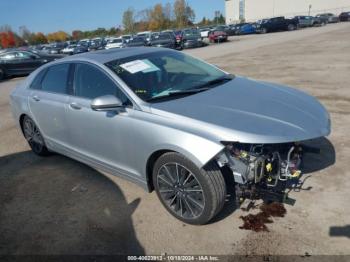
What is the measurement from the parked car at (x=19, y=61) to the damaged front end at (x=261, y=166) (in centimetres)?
1690

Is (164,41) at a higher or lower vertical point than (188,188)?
lower

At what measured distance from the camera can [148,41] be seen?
2817 cm

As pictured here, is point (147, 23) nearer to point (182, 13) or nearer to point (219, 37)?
point (182, 13)

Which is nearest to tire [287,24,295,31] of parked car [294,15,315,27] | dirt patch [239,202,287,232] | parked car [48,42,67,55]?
parked car [294,15,315,27]

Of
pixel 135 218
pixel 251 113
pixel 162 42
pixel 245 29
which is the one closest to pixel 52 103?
pixel 135 218

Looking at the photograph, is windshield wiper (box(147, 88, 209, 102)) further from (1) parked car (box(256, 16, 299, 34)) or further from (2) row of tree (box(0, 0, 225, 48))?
(2) row of tree (box(0, 0, 225, 48))

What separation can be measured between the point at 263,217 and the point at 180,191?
2.81 ft

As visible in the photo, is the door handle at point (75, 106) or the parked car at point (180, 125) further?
the door handle at point (75, 106)

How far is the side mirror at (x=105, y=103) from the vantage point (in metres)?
3.28

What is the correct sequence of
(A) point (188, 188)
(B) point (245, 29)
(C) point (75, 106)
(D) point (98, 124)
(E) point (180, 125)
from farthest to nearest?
1. (B) point (245, 29)
2. (C) point (75, 106)
3. (D) point (98, 124)
4. (A) point (188, 188)
5. (E) point (180, 125)

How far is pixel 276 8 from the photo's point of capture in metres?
84.2

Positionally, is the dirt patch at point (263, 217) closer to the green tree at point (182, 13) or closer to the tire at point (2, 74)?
the tire at point (2, 74)

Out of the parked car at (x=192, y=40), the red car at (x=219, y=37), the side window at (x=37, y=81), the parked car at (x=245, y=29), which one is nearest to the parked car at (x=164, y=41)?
the parked car at (x=192, y=40)

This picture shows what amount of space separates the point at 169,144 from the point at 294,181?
1.60 meters
